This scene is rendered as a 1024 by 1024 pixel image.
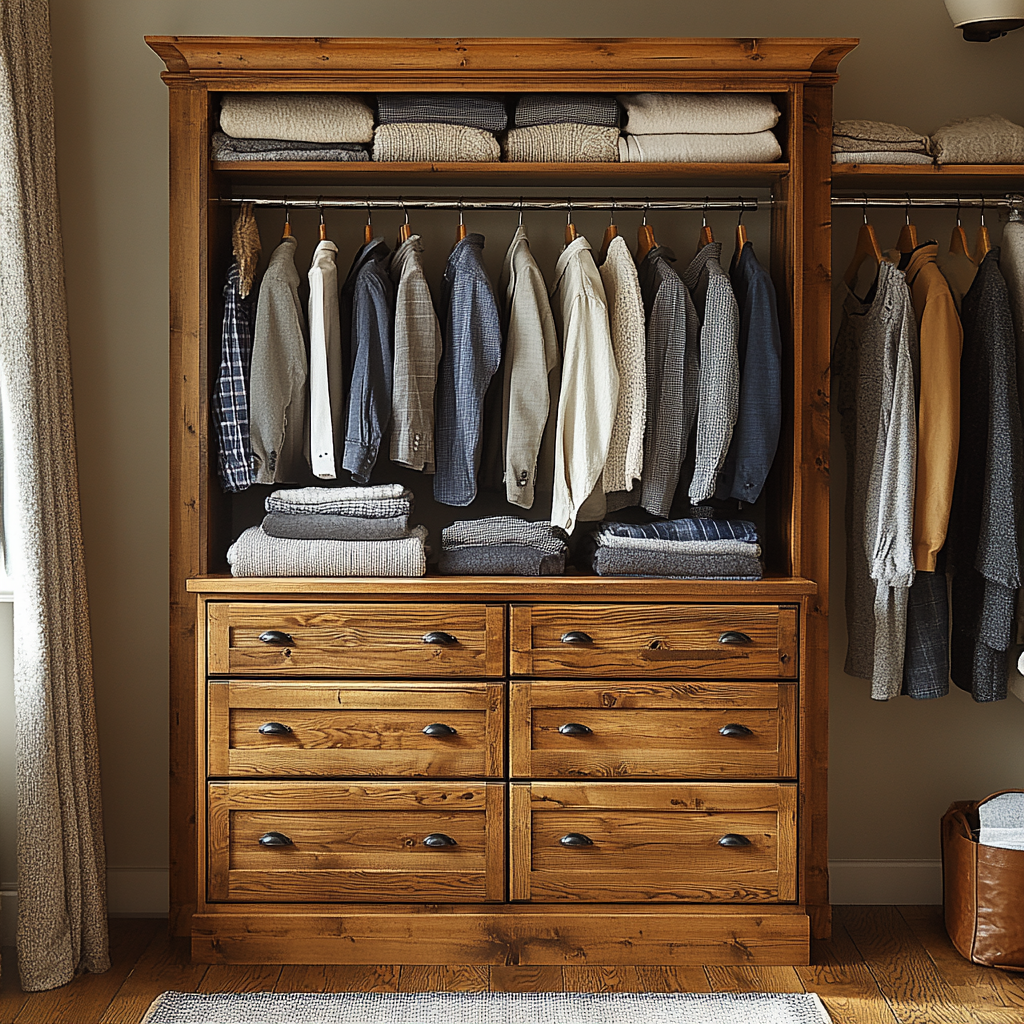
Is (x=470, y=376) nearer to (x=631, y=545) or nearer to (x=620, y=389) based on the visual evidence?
(x=620, y=389)

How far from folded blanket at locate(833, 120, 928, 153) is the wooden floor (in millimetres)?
2045

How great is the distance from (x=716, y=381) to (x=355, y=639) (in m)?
1.08

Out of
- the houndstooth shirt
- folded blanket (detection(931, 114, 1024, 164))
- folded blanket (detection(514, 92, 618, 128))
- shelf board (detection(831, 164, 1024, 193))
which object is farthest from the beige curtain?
folded blanket (detection(931, 114, 1024, 164))

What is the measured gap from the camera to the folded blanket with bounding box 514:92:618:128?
253 centimetres

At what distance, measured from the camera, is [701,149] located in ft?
8.28

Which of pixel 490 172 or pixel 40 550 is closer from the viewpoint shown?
pixel 40 550

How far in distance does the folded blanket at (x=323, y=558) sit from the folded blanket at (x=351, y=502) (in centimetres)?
8

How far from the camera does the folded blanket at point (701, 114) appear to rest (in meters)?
2.52

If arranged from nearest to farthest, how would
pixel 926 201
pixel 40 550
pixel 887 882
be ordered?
pixel 40 550
pixel 926 201
pixel 887 882

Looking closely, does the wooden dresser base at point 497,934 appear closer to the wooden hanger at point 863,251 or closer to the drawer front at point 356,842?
the drawer front at point 356,842

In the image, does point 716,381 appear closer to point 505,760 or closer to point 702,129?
point 702,129

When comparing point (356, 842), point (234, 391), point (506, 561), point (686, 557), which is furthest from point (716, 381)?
point (356, 842)

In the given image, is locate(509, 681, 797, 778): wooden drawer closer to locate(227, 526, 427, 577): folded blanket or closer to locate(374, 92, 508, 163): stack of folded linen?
locate(227, 526, 427, 577): folded blanket

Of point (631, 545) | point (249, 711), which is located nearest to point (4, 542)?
point (249, 711)
